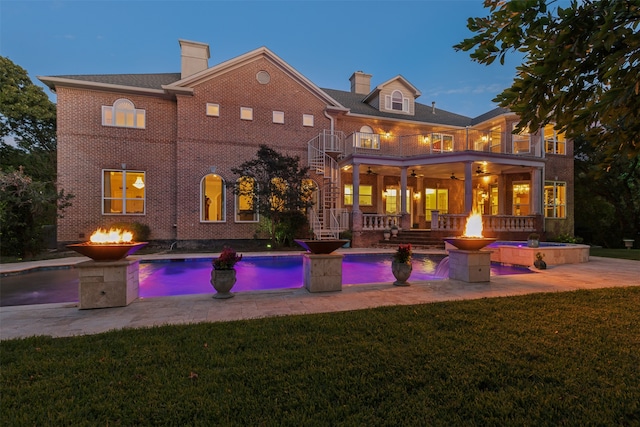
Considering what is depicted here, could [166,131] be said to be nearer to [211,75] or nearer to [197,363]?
[211,75]

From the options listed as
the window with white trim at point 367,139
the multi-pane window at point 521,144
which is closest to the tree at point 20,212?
the window with white trim at point 367,139

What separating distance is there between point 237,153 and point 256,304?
11626 millimetres

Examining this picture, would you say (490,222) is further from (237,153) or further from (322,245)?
(237,153)

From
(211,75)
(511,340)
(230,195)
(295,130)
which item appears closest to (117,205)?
(230,195)

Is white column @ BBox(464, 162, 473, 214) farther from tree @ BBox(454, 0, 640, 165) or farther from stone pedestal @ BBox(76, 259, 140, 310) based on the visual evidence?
stone pedestal @ BBox(76, 259, 140, 310)

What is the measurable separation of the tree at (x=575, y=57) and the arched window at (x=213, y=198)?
14042 mm

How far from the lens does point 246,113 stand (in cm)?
1539

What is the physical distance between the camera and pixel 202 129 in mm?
14664

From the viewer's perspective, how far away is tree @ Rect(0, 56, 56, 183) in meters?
17.5

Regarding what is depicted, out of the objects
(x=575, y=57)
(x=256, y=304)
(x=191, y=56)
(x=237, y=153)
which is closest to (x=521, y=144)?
(x=237, y=153)

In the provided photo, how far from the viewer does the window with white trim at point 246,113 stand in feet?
50.3

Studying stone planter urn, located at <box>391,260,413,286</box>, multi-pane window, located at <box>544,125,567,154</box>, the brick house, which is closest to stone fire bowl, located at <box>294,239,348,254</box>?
stone planter urn, located at <box>391,260,413,286</box>

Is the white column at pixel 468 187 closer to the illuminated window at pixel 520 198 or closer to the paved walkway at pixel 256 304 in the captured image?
the illuminated window at pixel 520 198

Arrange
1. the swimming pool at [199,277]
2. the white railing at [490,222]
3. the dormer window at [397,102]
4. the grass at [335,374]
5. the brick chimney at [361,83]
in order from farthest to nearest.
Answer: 1. the brick chimney at [361,83]
2. the dormer window at [397,102]
3. the white railing at [490,222]
4. the swimming pool at [199,277]
5. the grass at [335,374]
